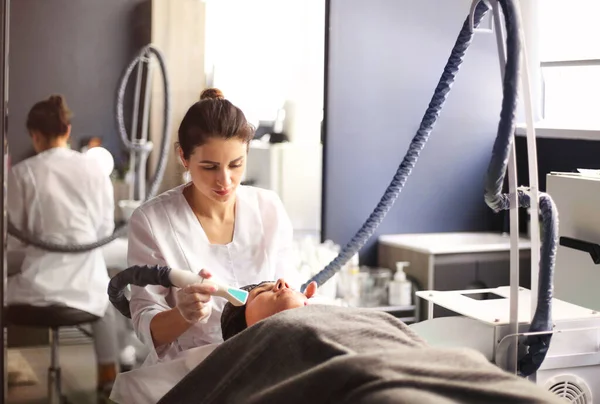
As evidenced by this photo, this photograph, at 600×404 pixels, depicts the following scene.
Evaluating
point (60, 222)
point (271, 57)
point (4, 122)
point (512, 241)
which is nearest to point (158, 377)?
point (512, 241)

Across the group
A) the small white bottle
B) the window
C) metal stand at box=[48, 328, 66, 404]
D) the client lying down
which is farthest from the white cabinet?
the client lying down

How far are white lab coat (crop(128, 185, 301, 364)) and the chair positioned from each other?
2.71ft

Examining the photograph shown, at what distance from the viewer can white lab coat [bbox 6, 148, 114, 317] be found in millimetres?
2496

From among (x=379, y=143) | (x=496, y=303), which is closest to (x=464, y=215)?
(x=379, y=143)

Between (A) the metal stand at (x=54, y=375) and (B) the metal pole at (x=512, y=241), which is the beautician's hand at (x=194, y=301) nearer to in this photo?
(B) the metal pole at (x=512, y=241)

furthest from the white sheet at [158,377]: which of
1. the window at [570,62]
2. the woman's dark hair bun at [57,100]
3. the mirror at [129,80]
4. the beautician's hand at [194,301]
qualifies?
the window at [570,62]

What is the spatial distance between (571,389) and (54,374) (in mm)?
1621

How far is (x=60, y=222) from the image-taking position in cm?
253

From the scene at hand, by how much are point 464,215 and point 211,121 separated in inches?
73.6

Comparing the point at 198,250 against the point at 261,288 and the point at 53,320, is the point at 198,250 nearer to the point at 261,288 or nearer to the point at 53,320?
the point at 261,288

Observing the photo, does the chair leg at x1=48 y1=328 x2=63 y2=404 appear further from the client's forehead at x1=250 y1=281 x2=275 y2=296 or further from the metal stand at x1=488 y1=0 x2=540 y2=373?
the metal stand at x1=488 y1=0 x2=540 y2=373

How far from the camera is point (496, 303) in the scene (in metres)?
1.93

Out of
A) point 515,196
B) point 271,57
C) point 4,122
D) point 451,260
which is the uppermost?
point 271,57

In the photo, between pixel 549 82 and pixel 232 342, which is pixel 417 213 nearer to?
pixel 549 82
